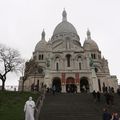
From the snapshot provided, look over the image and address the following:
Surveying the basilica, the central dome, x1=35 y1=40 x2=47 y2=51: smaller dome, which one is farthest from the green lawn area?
the central dome

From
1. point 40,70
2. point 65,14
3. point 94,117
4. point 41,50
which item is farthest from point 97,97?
point 65,14

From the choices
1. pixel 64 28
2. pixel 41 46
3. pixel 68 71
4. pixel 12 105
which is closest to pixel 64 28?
pixel 64 28

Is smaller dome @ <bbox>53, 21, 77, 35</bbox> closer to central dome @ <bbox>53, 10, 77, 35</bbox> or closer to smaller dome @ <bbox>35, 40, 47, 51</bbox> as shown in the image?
central dome @ <bbox>53, 10, 77, 35</bbox>

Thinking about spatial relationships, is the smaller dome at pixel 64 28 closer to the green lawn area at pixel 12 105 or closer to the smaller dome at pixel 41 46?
the smaller dome at pixel 41 46

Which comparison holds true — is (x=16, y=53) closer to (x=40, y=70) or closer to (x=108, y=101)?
(x=40, y=70)

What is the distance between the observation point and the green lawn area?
18.8 metres

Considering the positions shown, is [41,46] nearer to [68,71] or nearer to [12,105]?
[68,71]

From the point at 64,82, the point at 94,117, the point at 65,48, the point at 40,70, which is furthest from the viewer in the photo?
the point at 40,70

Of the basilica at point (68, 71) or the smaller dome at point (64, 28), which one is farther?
the smaller dome at point (64, 28)

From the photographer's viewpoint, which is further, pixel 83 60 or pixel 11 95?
pixel 83 60

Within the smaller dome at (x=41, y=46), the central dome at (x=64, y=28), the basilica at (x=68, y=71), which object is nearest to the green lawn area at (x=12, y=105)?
the basilica at (x=68, y=71)

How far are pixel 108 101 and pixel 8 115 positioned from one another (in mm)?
11651

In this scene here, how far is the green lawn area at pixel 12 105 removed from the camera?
18761mm

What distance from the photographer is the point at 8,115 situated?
1917 cm
